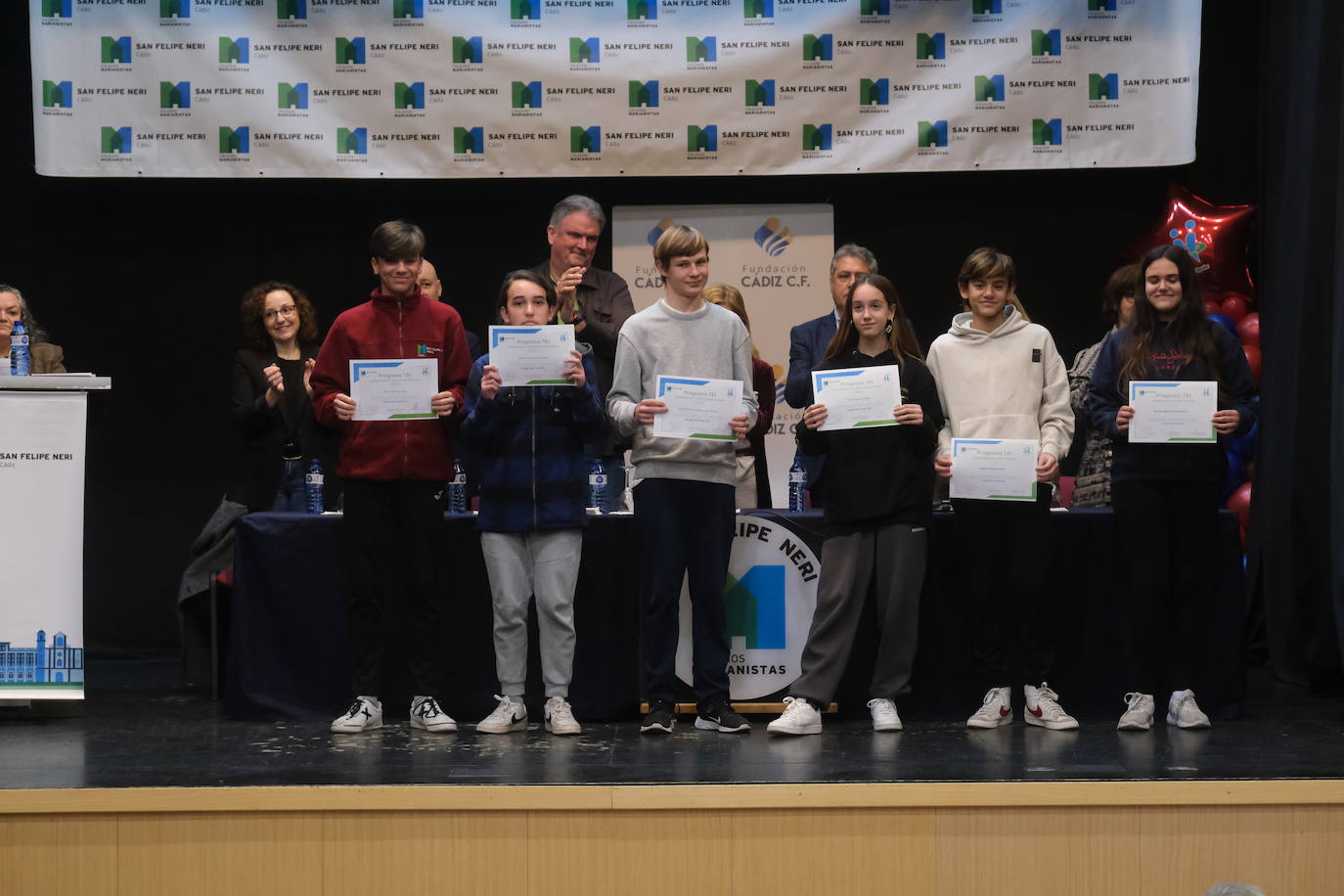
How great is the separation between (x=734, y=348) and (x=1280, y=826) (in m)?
2.26

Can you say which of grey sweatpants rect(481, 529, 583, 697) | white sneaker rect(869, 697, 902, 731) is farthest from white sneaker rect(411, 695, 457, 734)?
white sneaker rect(869, 697, 902, 731)

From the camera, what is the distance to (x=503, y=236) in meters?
7.38

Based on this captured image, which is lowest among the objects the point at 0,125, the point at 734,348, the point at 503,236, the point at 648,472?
the point at 648,472

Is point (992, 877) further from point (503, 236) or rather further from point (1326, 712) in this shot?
point (503, 236)

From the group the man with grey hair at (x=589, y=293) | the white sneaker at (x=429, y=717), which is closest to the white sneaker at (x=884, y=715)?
the man with grey hair at (x=589, y=293)

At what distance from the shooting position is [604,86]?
21.9ft

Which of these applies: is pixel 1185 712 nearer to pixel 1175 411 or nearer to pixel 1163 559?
pixel 1163 559

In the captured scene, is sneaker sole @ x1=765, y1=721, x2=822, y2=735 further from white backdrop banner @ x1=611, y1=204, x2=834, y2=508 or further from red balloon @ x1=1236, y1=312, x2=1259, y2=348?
red balloon @ x1=1236, y1=312, x2=1259, y2=348

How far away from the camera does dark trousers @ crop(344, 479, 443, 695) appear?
4809 mm

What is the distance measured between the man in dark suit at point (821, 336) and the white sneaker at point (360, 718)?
1.80 m

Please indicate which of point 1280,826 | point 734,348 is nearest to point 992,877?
point 1280,826

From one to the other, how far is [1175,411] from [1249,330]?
232 centimetres

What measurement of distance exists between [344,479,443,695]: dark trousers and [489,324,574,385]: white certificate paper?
564 millimetres

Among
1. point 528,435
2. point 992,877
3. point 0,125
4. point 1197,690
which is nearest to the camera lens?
point 992,877
